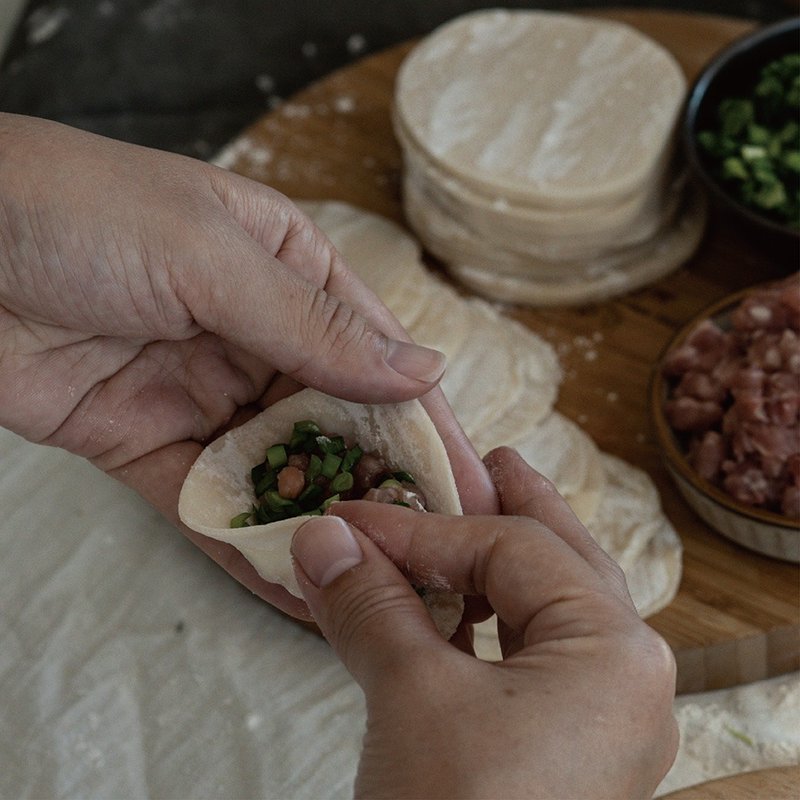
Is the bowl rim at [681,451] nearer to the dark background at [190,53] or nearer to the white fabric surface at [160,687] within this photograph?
the white fabric surface at [160,687]

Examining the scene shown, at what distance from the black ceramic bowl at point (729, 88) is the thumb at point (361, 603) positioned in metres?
1.77

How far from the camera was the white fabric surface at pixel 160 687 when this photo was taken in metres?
2.31

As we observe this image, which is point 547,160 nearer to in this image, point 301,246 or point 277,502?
point 301,246

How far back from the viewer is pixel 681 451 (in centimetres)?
255

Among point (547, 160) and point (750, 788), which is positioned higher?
point (547, 160)

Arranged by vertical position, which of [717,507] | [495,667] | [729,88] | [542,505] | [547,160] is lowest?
[717,507]

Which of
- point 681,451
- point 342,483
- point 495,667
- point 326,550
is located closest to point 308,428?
point 342,483

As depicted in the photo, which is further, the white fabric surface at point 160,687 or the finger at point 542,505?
the white fabric surface at point 160,687

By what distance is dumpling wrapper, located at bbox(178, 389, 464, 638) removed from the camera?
1.85 m

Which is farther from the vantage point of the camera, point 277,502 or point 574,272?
point 574,272

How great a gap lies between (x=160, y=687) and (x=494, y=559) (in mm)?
1247

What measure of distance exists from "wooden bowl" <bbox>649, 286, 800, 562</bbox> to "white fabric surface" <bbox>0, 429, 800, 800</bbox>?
34 centimetres

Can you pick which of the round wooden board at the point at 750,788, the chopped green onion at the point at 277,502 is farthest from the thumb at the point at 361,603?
the round wooden board at the point at 750,788

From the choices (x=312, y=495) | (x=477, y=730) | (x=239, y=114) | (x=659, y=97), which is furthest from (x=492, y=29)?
(x=477, y=730)
